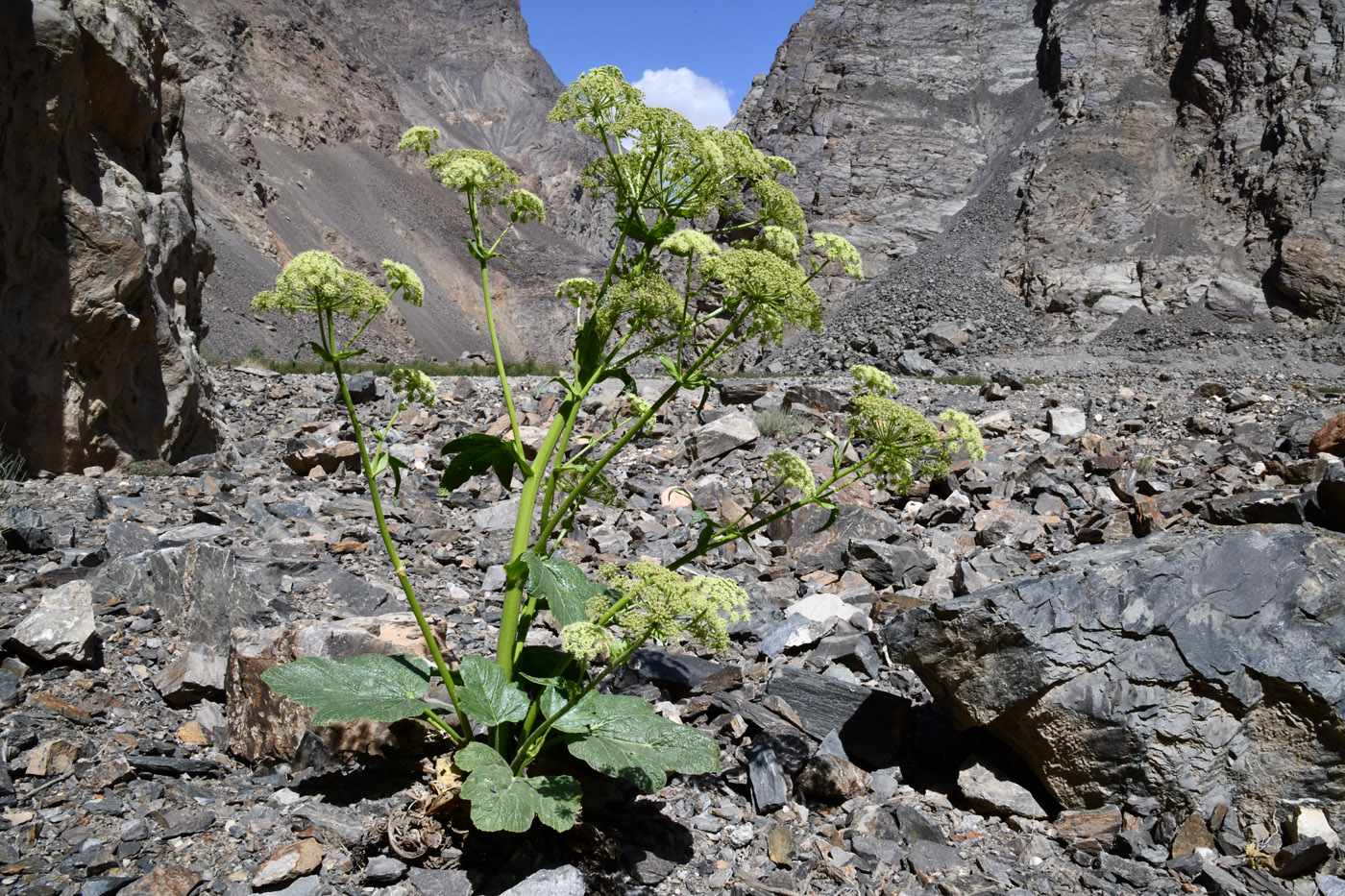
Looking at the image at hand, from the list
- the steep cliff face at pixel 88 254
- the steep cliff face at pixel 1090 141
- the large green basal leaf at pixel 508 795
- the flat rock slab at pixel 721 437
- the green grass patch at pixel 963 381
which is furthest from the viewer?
the steep cliff face at pixel 1090 141

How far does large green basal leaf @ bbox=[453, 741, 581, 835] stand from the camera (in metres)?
2.99

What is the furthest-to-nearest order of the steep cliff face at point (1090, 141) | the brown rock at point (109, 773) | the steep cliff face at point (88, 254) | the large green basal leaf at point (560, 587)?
1. the steep cliff face at point (1090, 141)
2. the steep cliff face at point (88, 254)
3. the brown rock at point (109, 773)
4. the large green basal leaf at point (560, 587)

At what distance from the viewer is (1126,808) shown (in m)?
3.99

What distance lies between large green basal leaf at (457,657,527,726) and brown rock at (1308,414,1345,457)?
9.73m

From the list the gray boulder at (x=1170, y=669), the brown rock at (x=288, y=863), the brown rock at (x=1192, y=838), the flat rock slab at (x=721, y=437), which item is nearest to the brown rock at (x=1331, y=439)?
the gray boulder at (x=1170, y=669)

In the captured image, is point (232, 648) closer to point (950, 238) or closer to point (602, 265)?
point (950, 238)

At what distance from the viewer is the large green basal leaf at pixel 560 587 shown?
10.6ft

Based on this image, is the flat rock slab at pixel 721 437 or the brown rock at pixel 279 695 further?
the flat rock slab at pixel 721 437

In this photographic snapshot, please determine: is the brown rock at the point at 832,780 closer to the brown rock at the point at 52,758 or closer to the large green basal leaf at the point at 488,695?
the large green basal leaf at the point at 488,695

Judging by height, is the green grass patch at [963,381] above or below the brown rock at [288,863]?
above

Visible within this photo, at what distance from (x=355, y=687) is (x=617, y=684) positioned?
1842 mm

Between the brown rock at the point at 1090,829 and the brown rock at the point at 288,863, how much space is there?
3.38m

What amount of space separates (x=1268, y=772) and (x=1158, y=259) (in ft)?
152

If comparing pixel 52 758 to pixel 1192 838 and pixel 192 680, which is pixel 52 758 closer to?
pixel 192 680
